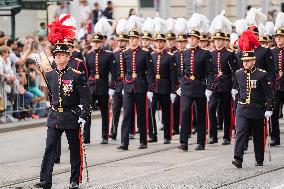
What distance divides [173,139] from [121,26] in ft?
7.87

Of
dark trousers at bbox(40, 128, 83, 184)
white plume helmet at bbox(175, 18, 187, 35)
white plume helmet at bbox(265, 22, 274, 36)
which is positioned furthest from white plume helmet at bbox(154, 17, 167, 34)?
dark trousers at bbox(40, 128, 83, 184)

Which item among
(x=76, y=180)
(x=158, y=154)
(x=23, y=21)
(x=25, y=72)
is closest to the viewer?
(x=76, y=180)

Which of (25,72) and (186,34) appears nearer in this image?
(186,34)

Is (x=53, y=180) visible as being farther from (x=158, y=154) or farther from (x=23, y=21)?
(x=23, y=21)

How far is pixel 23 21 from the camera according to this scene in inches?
1373

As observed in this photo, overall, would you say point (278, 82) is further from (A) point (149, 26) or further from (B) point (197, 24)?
(A) point (149, 26)

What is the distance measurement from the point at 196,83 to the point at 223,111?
1866mm

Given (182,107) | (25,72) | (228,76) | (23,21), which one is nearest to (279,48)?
(228,76)

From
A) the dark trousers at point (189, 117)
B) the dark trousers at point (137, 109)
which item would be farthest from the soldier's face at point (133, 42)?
the dark trousers at point (189, 117)

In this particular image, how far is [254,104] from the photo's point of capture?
717 inches

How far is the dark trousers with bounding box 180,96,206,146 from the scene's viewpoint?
2036cm

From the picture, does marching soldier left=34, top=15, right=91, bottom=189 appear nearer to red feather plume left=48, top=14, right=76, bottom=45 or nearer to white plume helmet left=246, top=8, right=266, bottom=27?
red feather plume left=48, top=14, right=76, bottom=45

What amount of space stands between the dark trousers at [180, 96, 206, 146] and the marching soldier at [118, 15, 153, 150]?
746 millimetres

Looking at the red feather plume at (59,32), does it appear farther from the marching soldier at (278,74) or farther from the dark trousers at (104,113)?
the marching soldier at (278,74)
